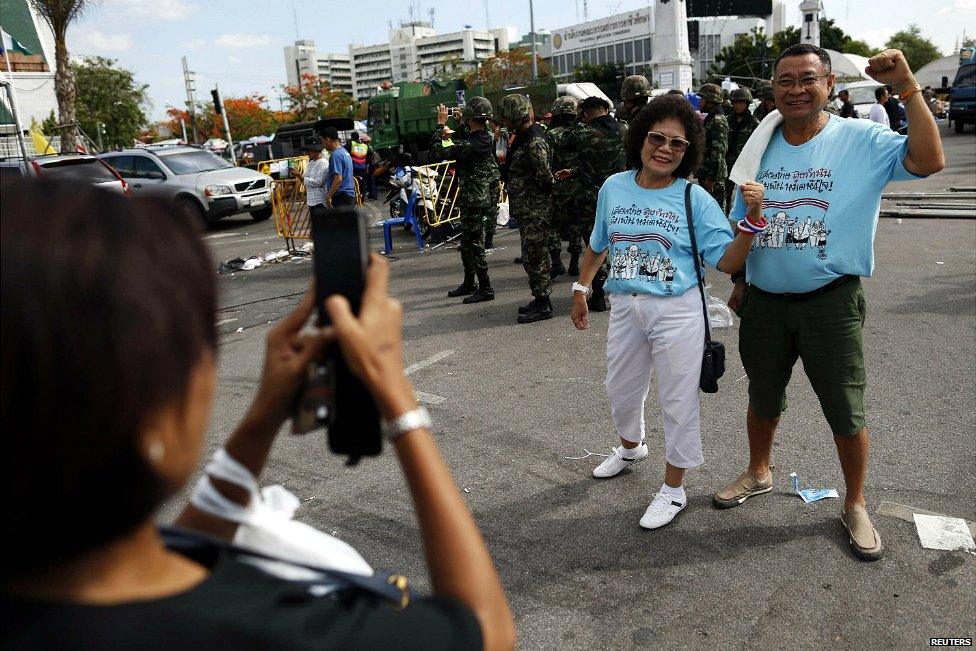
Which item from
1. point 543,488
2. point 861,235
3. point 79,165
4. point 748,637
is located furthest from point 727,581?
point 79,165

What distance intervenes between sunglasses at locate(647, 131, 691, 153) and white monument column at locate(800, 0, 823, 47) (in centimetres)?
3273

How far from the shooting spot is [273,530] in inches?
39.5

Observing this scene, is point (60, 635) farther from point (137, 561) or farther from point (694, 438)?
point (694, 438)

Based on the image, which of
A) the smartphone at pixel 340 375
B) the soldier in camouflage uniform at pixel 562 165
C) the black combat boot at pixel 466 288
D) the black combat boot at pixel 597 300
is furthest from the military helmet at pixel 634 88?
the smartphone at pixel 340 375

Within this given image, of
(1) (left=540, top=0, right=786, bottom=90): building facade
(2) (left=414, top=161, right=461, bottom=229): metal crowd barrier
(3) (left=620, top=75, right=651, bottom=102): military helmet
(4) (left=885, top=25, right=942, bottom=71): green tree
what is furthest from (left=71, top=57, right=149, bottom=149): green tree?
(4) (left=885, top=25, right=942, bottom=71): green tree

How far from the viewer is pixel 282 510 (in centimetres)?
106

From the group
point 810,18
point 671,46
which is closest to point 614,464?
point 810,18

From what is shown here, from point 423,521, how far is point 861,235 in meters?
2.56

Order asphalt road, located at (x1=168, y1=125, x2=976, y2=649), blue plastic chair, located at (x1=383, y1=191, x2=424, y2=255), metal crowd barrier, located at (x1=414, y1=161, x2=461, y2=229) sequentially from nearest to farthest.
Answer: asphalt road, located at (x1=168, y1=125, x2=976, y2=649)
blue plastic chair, located at (x1=383, y1=191, x2=424, y2=255)
metal crowd barrier, located at (x1=414, y1=161, x2=461, y2=229)

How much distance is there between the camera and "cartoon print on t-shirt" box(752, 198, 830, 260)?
116 inches

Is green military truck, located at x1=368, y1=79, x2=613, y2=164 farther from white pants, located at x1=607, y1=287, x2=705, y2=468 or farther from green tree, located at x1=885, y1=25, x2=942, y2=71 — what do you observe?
green tree, located at x1=885, y1=25, x2=942, y2=71

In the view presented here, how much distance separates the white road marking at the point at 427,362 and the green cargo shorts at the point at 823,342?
10.1 feet

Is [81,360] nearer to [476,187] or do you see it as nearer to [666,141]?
[666,141]

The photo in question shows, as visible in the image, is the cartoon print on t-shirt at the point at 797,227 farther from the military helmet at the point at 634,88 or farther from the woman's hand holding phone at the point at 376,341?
the military helmet at the point at 634,88
